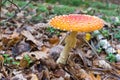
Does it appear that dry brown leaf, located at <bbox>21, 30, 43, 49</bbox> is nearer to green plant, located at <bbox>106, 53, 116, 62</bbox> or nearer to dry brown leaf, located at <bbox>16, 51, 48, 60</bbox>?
dry brown leaf, located at <bbox>16, 51, 48, 60</bbox>

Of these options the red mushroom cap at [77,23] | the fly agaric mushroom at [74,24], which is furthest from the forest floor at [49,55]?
the red mushroom cap at [77,23]

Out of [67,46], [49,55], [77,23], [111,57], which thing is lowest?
[111,57]

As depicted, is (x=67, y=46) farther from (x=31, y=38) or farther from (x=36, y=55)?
(x=31, y=38)

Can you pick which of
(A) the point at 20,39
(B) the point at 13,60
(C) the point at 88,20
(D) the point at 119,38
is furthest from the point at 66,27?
(D) the point at 119,38

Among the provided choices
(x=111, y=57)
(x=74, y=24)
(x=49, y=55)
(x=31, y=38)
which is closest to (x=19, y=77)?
(x=49, y=55)

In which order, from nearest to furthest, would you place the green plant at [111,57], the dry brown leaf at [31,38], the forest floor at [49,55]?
the forest floor at [49,55], the green plant at [111,57], the dry brown leaf at [31,38]

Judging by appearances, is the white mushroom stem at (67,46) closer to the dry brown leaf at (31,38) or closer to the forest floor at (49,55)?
the forest floor at (49,55)
